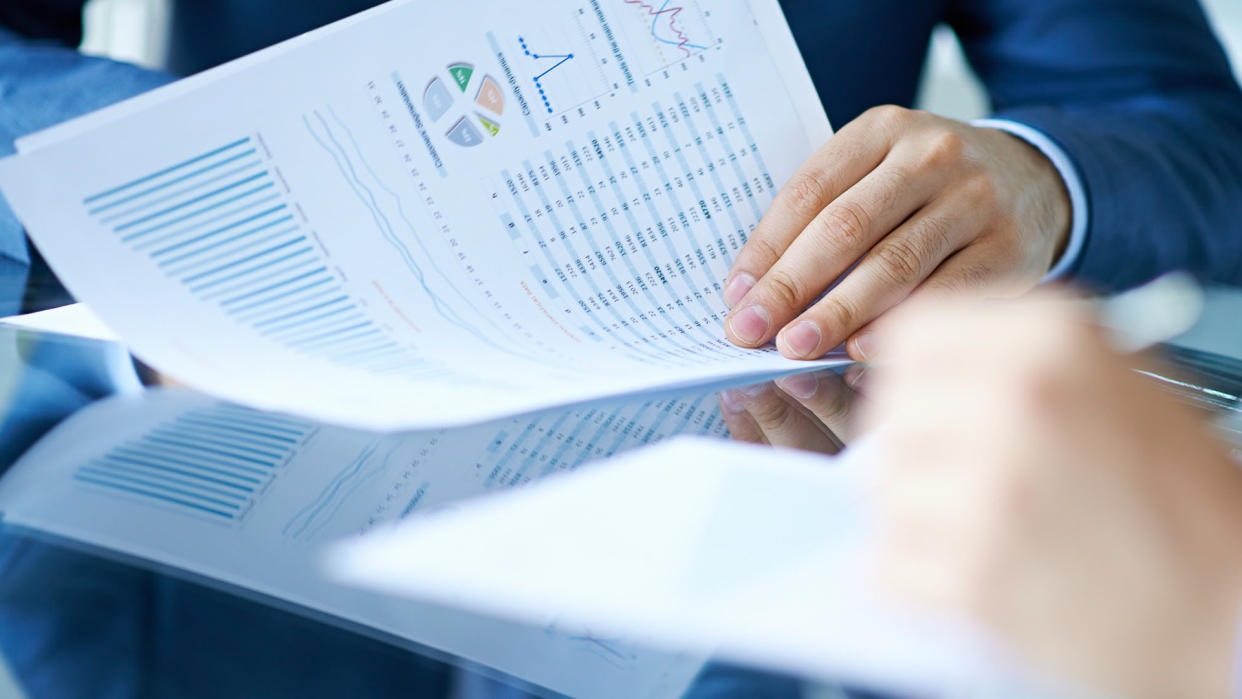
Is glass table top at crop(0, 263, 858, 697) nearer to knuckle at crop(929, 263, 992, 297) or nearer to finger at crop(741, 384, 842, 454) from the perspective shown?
finger at crop(741, 384, 842, 454)

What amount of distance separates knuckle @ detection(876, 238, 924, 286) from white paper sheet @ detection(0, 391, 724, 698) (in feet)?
0.47

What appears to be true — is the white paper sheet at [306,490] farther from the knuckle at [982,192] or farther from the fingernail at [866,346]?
the knuckle at [982,192]

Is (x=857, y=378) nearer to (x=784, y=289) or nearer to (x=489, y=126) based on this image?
(x=784, y=289)

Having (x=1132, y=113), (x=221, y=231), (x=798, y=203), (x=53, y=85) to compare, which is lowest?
(x=1132, y=113)

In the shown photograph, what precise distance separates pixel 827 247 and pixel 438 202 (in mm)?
180

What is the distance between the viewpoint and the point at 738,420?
1.01ft

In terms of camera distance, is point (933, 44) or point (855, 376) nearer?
point (855, 376)

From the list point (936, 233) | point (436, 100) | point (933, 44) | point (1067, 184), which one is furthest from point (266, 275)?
point (933, 44)

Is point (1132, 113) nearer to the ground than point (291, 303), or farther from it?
nearer to the ground

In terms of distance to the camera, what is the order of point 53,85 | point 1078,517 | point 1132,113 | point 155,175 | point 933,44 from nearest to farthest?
point 1078,517 → point 155,175 → point 53,85 → point 1132,113 → point 933,44

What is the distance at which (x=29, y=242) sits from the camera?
47 centimetres

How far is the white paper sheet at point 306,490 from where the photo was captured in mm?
207

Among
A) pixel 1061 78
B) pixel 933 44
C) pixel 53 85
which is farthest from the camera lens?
pixel 933 44

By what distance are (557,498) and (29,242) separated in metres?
0.38
